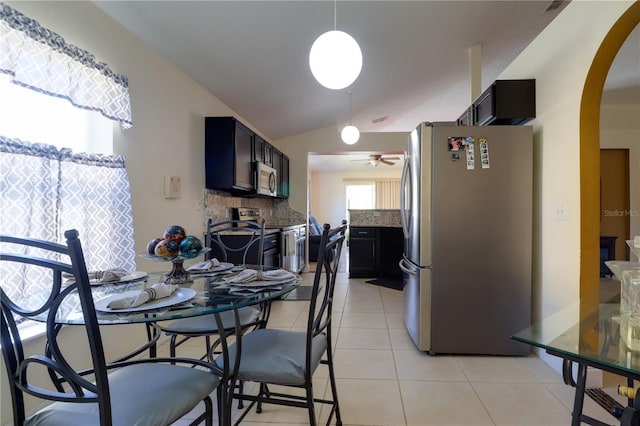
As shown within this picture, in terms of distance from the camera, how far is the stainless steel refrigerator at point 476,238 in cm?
232

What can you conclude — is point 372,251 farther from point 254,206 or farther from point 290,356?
point 290,356

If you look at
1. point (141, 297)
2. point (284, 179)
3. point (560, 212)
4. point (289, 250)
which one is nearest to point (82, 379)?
point (141, 297)

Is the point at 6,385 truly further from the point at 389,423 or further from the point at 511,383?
the point at 511,383

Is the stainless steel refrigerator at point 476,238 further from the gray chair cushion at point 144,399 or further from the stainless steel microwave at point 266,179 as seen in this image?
the stainless steel microwave at point 266,179

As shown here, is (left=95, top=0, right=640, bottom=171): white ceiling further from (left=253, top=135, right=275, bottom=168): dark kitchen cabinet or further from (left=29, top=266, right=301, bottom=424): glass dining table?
(left=29, top=266, right=301, bottom=424): glass dining table

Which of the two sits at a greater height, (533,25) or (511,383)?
(533,25)

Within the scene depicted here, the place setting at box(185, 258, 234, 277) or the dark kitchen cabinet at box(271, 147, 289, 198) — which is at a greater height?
the dark kitchen cabinet at box(271, 147, 289, 198)

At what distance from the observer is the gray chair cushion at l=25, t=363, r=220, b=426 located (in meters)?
0.92

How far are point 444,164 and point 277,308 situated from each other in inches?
90.0

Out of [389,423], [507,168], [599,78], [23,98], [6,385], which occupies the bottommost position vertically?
[389,423]

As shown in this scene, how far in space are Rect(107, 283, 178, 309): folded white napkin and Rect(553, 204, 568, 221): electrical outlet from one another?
2331mm

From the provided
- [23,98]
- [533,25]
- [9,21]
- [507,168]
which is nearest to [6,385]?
[23,98]

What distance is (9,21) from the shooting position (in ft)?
4.61

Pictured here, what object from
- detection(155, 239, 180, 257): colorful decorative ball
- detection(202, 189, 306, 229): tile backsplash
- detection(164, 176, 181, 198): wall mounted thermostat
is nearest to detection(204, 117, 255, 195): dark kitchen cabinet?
detection(202, 189, 306, 229): tile backsplash
